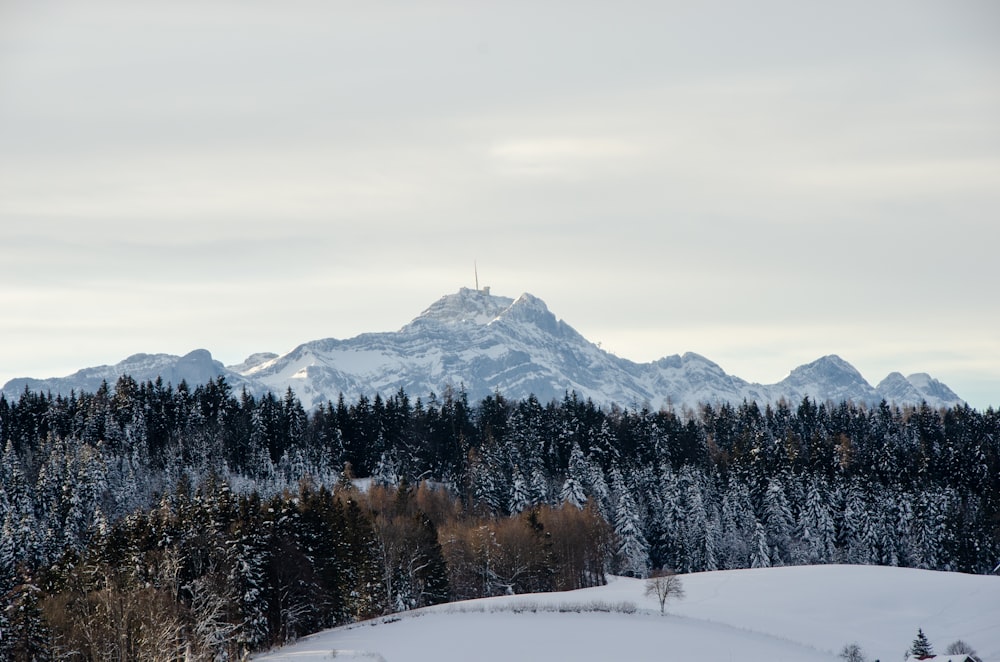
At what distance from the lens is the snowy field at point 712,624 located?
214 ft

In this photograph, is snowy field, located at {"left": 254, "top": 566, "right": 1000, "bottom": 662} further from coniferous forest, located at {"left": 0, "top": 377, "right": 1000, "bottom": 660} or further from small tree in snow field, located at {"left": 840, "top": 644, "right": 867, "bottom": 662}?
coniferous forest, located at {"left": 0, "top": 377, "right": 1000, "bottom": 660}

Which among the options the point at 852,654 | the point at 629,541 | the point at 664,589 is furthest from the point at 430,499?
the point at 852,654

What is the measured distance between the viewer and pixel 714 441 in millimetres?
176250

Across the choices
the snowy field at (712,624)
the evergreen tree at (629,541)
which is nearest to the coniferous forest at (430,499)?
the evergreen tree at (629,541)

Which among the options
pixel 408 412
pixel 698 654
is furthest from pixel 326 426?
pixel 698 654

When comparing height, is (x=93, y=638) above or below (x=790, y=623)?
above

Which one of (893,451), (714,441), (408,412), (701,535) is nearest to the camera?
(701,535)

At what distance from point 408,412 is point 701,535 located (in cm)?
5547

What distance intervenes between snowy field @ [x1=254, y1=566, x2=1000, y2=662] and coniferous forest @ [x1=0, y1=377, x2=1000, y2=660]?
8066 millimetres

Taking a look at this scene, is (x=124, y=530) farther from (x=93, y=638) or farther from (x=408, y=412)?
(x=408, y=412)

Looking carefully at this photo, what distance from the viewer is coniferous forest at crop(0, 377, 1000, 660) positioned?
242 ft

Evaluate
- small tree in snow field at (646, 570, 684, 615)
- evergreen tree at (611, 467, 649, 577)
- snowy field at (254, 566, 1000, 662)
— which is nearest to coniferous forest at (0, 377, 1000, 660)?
evergreen tree at (611, 467, 649, 577)

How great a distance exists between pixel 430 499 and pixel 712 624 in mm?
50735

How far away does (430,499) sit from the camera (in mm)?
120375
